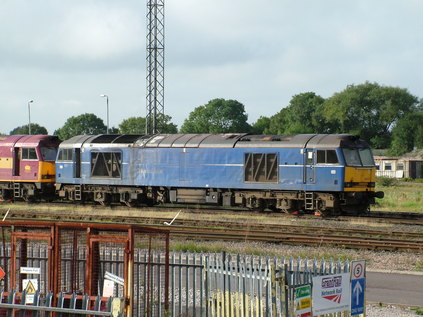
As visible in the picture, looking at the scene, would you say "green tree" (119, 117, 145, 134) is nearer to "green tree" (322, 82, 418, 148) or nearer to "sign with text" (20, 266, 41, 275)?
"green tree" (322, 82, 418, 148)

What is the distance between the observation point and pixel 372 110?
4596 inches

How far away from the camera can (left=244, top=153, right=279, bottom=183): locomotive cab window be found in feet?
98.5

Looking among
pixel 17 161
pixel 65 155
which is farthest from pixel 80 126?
pixel 65 155

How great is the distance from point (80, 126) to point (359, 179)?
390ft

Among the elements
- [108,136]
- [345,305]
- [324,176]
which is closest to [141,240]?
[345,305]

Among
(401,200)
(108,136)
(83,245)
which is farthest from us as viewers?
(401,200)

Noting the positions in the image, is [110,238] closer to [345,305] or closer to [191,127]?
[345,305]

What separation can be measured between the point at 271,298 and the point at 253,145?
19819mm

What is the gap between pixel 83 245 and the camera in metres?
12.7

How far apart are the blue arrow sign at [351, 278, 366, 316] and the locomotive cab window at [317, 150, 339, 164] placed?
60.3 ft

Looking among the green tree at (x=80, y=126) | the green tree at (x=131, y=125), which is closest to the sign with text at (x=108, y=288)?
the green tree at (x=131, y=125)

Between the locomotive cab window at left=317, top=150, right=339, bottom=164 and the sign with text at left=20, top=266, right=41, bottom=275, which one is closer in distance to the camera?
the sign with text at left=20, top=266, right=41, bottom=275

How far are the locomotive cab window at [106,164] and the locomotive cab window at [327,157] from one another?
33.5 feet

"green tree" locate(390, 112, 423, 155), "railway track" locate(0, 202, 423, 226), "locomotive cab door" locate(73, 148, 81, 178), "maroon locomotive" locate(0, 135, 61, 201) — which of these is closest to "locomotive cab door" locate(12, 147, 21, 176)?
"maroon locomotive" locate(0, 135, 61, 201)
